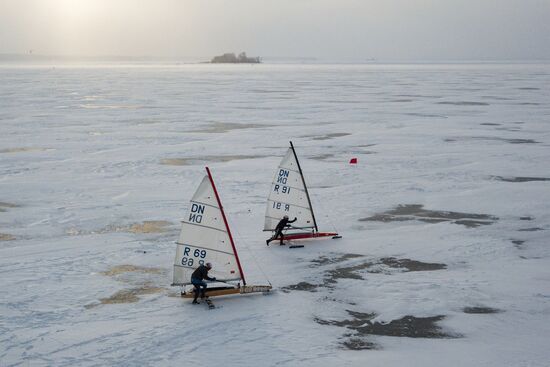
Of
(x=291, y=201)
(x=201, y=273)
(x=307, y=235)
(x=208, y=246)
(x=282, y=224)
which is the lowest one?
(x=307, y=235)

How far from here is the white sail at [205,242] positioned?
14.3m

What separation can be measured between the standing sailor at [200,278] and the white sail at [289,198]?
446cm

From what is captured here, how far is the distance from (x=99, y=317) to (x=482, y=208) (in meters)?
13.0

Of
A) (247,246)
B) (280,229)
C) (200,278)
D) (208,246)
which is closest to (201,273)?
(200,278)

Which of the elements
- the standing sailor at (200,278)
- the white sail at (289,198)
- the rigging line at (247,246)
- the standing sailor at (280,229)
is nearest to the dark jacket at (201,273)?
the standing sailor at (200,278)

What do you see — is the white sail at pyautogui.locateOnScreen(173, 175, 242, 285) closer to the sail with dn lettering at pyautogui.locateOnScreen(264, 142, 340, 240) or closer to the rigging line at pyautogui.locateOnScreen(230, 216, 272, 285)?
the rigging line at pyautogui.locateOnScreen(230, 216, 272, 285)

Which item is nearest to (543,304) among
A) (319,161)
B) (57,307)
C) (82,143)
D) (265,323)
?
(265,323)

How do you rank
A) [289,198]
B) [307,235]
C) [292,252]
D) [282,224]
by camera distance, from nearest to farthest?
[292,252]
[282,224]
[307,235]
[289,198]

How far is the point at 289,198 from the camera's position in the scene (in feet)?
61.5

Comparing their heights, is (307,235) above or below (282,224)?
below

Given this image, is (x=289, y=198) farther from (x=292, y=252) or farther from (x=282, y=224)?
(x=292, y=252)

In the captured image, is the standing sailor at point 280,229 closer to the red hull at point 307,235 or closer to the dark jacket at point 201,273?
the red hull at point 307,235

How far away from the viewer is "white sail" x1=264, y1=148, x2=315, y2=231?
18547 mm

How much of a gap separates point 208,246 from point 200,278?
774mm
